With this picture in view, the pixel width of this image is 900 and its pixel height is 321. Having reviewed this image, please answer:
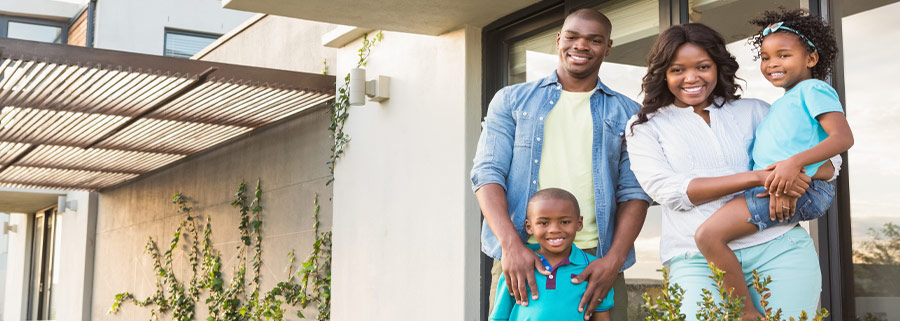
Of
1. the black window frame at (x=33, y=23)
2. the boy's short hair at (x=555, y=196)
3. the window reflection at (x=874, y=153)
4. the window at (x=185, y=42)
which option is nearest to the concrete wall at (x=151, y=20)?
the window at (x=185, y=42)

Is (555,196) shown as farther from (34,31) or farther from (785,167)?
(34,31)

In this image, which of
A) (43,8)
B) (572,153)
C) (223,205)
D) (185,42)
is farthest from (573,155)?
(43,8)

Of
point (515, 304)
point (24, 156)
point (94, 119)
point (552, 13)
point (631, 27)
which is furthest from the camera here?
point (24, 156)

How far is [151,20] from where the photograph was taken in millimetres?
17922

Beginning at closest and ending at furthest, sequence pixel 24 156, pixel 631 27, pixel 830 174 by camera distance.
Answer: pixel 830 174 < pixel 631 27 < pixel 24 156

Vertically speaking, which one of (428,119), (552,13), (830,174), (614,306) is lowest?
(614,306)

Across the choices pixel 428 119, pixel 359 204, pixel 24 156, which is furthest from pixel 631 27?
pixel 24 156

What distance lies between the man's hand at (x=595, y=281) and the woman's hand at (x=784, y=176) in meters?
0.49

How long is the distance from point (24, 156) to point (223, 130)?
2.55 meters

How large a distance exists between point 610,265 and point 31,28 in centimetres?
1925

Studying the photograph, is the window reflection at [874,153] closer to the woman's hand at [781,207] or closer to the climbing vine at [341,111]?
the woman's hand at [781,207]

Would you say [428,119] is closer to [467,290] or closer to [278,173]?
[467,290]

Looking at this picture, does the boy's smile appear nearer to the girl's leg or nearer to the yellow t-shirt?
the yellow t-shirt

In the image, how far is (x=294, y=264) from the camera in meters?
8.06
